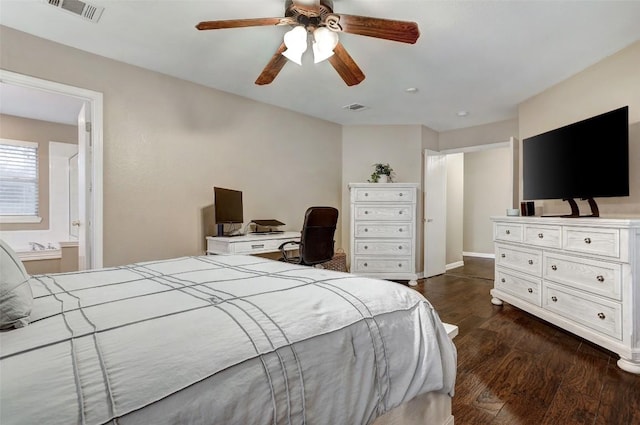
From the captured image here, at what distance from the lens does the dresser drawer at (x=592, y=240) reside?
228cm

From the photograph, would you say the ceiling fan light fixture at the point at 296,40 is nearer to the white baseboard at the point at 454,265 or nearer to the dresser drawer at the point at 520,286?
the dresser drawer at the point at 520,286

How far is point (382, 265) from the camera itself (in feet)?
16.1

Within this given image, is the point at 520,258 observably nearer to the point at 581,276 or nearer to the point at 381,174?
the point at 581,276

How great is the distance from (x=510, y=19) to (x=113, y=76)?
3308 millimetres

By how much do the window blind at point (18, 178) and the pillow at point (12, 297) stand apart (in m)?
4.73

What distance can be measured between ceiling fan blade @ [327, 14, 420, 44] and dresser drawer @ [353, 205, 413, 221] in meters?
3.00

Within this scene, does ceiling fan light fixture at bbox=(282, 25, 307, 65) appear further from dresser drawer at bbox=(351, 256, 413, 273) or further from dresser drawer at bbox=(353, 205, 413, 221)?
dresser drawer at bbox=(351, 256, 413, 273)

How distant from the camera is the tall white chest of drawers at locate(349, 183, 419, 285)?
4.86 meters

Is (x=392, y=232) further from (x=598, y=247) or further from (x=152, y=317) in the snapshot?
(x=152, y=317)

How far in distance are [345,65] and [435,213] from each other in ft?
11.8

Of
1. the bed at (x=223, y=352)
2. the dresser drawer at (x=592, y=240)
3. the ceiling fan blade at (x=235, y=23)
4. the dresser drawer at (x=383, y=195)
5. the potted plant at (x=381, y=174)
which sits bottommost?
the bed at (x=223, y=352)

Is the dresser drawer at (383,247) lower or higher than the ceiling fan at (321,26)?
lower

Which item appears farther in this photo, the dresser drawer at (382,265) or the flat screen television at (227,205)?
the dresser drawer at (382,265)

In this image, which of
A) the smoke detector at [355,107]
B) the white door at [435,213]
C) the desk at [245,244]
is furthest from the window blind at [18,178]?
the white door at [435,213]
